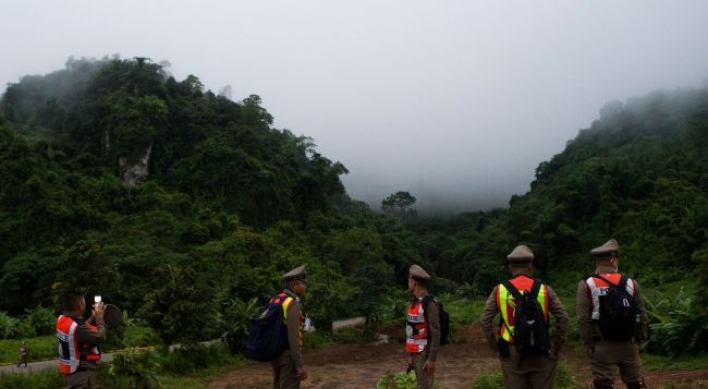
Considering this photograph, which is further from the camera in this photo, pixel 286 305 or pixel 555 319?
pixel 286 305

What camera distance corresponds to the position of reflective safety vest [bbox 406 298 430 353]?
524 centimetres

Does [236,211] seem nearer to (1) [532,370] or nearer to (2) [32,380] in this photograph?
(2) [32,380]

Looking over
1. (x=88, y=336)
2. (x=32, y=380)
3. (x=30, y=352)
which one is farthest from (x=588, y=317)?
(x=30, y=352)

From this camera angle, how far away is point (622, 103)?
2675 inches

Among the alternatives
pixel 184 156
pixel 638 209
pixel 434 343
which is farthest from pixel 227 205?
pixel 434 343

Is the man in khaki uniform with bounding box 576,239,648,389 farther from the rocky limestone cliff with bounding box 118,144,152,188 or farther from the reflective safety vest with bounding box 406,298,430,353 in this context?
the rocky limestone cliff with bounding box 118,144,152,188

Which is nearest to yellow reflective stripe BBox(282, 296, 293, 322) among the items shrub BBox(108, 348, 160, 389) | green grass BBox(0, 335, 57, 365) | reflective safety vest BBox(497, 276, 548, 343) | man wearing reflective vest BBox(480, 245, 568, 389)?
man wearing reflective vest BBox(480, 245, 568, 389)

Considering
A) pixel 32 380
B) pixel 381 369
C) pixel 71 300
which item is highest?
pixel 71 300

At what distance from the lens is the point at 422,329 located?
525 cm

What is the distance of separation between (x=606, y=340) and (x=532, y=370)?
92 centimetres

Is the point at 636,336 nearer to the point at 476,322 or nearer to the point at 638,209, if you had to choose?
the point at 476,322

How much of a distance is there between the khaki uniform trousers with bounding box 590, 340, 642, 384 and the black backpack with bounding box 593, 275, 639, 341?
95 millimetres

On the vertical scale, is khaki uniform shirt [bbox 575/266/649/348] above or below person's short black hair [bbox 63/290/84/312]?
below

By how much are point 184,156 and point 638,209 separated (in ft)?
118
